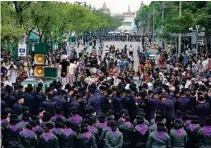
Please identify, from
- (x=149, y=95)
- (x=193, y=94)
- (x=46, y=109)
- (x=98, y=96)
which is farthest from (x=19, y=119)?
(x=193, y=94)

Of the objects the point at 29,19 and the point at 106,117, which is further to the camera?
the point at 29,19

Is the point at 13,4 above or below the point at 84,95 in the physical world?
above

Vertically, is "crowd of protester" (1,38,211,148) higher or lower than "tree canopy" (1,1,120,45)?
lower

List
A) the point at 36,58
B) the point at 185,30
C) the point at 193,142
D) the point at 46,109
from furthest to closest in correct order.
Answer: the point at 185,30 < the point at 36,58 < the point at 46,109 < the point at 193,142

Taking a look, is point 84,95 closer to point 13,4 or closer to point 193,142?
point 193,142

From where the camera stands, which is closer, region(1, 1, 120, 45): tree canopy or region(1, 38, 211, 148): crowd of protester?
region(1, 38, 211, 148): crowd of protester

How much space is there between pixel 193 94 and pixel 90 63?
15.3 meters

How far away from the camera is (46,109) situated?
53.2 feet

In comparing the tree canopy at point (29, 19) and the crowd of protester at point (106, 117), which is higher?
the tree canopy at point (29, 19)

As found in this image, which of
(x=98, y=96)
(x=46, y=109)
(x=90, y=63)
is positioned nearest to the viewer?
(x=46, y=109)

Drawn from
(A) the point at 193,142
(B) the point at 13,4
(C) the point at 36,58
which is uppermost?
(B) the point at 13,4

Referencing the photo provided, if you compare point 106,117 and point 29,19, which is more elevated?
point 29,19

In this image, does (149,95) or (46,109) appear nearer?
(46,109)

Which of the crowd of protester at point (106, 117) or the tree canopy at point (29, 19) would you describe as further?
the tree canopy at point (29, 19)
